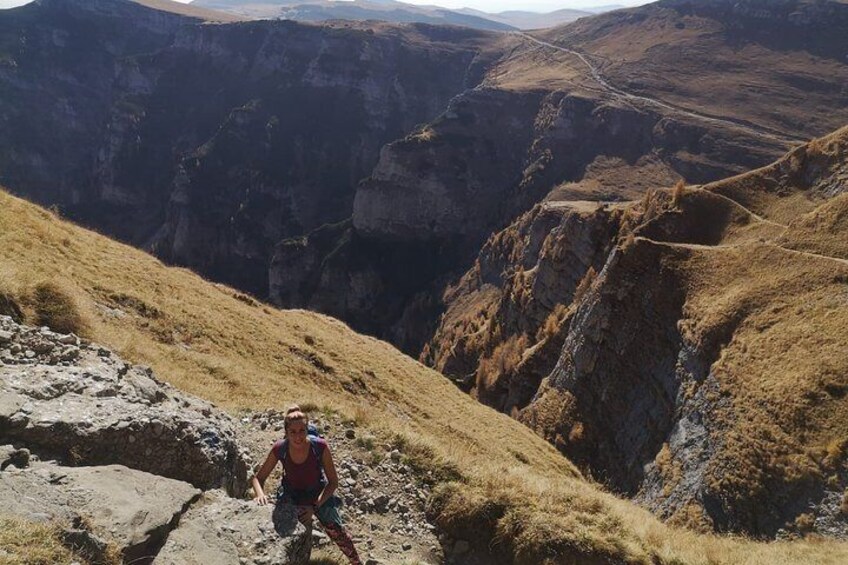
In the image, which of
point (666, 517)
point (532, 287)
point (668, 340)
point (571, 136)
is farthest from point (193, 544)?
point (571, 136)

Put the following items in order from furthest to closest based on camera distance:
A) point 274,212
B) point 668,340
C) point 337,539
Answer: point 274,212, point 668,340, point 337,539

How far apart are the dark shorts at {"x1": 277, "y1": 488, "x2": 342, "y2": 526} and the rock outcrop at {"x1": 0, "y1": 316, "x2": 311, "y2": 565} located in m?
0.19

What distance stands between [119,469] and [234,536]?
2156mm

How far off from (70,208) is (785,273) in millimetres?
214184

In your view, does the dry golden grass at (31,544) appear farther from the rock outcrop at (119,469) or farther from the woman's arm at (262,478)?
the woman's arm at (262,478)

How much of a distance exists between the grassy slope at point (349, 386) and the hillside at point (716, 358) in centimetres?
355

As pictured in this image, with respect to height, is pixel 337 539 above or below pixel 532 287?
above

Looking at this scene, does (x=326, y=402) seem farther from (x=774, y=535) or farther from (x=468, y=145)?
(x=468, y=145)

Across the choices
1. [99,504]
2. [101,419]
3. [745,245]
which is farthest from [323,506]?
[745,245]

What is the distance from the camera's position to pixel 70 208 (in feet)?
640

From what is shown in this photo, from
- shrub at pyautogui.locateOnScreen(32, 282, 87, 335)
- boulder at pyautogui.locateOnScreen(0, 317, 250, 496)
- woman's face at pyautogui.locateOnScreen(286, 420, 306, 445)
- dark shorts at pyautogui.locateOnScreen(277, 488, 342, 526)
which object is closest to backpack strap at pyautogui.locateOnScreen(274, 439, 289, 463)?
woman's face at pyautogui.locateOnScreen(286, 420, 306, 445)

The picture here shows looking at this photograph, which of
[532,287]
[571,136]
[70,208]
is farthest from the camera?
[70,208]

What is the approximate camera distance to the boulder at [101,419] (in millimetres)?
9758

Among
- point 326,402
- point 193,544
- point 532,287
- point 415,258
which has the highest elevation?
point 193,544
